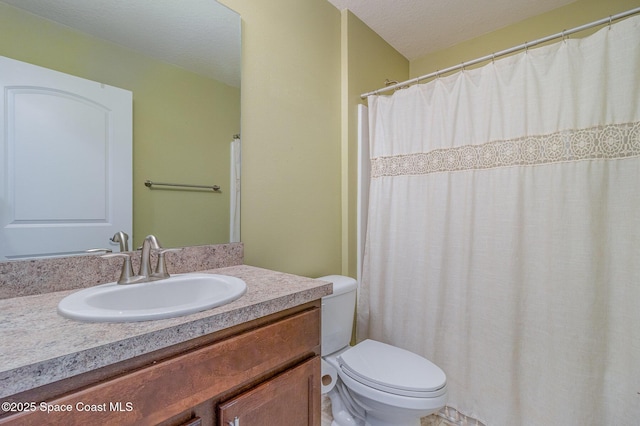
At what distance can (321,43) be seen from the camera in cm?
170

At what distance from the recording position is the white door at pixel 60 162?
800 mm

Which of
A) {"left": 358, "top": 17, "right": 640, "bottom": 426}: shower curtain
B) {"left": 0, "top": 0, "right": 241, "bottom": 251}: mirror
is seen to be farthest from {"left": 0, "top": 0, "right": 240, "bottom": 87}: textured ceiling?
{"left": 358, "top": 17, "right": 640, "bottom": 426}: shower curtain

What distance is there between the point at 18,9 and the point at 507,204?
196cm

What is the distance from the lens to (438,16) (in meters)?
1.82

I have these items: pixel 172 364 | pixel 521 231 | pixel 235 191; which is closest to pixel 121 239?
pixel 235 191

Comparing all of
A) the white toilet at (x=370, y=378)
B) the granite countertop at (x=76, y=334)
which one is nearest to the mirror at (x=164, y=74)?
the granite countertop at (x=76, y=334)

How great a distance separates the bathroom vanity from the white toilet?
432 millimetres

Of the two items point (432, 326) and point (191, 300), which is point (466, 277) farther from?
point (191, 300)

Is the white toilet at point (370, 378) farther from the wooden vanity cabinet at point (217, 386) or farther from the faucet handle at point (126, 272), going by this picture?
the faucet handle at point (126, 272)

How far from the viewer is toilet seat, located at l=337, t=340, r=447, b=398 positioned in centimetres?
116

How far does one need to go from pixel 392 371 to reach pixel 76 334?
117cm

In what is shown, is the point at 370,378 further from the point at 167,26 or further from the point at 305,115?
the point at 167,26

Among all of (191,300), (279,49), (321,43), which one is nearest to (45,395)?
(191,300)

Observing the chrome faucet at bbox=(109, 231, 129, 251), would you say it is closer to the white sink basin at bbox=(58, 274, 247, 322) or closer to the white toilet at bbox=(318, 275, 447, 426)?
the white sink basin at bbox=(58, 274, 247, 322)
